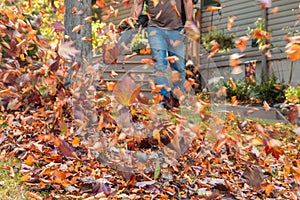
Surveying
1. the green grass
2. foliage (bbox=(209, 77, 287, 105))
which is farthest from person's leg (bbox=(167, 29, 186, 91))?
foliage (bbox=(209, 77, 287, 105))

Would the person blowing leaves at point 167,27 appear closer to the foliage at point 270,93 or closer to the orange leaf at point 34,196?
the orange leaf at point 34,196

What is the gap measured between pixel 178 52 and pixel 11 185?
1.75 meters

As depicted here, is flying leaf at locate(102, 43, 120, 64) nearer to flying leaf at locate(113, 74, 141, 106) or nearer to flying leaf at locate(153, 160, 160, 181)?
flying leaf at locate(113, 74, 141, 106)

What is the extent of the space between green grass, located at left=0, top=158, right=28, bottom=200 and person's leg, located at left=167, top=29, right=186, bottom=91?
1.13 metres

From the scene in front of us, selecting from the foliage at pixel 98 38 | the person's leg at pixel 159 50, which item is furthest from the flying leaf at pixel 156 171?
the foliage at pixel 98 38

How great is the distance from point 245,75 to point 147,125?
5.93m

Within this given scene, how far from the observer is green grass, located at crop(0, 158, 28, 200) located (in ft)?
6.37

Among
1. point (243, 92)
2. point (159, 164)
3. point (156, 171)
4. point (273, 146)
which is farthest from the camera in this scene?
point (243, 92)

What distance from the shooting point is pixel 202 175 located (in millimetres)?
2363

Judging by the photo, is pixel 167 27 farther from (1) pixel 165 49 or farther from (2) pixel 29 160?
(2) pixel 29 160

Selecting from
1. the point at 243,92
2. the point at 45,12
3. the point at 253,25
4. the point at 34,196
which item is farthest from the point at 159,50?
the point at 253,25

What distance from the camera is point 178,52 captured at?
3.30 metres

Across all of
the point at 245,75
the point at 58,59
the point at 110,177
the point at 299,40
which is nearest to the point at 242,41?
the point at 299,40

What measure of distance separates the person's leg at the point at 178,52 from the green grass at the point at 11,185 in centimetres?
113
